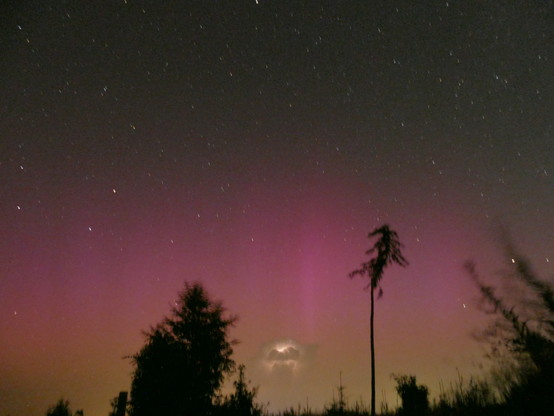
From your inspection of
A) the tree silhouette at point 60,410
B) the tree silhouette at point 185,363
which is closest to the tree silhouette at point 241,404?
the tree silhouette at point 185,363

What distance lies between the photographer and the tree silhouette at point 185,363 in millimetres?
28188

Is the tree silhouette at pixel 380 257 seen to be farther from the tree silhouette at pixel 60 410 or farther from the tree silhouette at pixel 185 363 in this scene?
the tree silhouette at pixel 60 410

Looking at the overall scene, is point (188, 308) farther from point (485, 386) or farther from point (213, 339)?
point (485, 386)

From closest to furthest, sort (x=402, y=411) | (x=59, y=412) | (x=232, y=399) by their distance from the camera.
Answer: (x=232, y=399) < (x=402, y=411) < (x=59, y=412)

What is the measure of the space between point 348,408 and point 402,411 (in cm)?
980

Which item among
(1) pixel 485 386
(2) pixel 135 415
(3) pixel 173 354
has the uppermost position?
(3) pixel 173 354

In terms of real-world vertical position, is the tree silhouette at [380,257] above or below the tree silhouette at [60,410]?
above

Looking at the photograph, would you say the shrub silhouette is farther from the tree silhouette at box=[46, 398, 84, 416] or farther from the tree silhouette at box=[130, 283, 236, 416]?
the tree silhouette at box=[46, 398, 84, 416]

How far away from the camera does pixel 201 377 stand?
31188 mm

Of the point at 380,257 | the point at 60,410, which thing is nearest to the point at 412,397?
the point at 380,257

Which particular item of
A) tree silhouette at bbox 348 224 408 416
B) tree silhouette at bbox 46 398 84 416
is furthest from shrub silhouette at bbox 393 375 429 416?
tree silhouette at bbox 46 398 84 416

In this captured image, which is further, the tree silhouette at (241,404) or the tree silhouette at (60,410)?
the tree silhouette at (60,410)

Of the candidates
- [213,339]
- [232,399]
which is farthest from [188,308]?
[232,399]

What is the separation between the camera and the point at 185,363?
3038 centimetres
